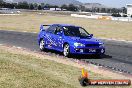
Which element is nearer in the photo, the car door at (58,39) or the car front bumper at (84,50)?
the car front bumper at (84,50)

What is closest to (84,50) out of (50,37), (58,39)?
(58,39)

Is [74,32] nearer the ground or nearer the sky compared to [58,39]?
nearer the sky

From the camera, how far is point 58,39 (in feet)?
61.7

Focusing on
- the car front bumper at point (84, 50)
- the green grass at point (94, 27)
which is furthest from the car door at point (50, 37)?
the green grass at point (94, 27)

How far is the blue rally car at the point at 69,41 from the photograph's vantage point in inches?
695

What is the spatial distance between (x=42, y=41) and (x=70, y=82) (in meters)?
9.81

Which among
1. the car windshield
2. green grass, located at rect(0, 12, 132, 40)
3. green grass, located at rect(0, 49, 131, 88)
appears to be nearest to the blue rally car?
the car windshield

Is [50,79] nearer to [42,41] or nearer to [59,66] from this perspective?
[59,66]

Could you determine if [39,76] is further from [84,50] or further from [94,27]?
[94,27]

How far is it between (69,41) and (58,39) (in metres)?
1.08

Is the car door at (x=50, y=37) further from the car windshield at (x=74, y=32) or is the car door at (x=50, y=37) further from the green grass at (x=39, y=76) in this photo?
the green grass at (x=39, y=76)

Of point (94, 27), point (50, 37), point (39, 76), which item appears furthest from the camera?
point (94, 27)

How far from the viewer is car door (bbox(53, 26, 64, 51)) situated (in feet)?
60.8

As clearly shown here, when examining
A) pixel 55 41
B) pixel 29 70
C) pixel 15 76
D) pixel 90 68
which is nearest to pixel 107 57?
pixel 55 41
